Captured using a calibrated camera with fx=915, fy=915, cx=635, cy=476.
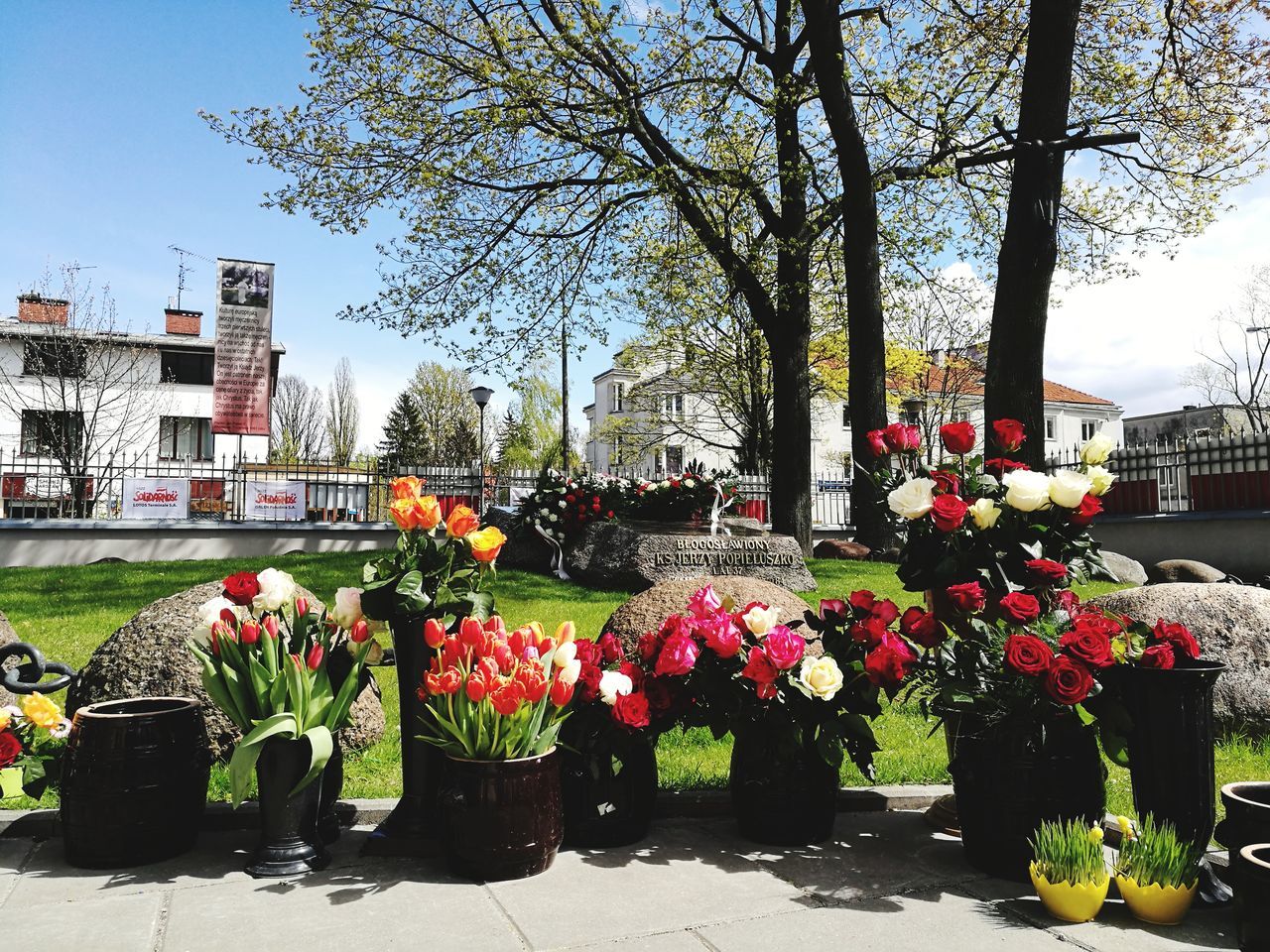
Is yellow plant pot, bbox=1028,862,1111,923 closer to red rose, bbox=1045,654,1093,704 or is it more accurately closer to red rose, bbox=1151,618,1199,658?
red rose, bbox=1045,654,1093,704

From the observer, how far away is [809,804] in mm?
3869

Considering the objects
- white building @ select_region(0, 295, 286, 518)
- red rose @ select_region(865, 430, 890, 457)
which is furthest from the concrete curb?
white building @ select_region(0, 295, 286, 518)

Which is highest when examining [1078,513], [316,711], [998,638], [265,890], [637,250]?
[637,250]

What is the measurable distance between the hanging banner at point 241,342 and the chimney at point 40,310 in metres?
14.3

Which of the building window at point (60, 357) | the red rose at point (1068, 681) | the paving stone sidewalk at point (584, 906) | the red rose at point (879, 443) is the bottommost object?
the paving stone sidewalk at point (584, 906)

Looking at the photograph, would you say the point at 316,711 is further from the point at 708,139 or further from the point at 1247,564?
the point at 1247,564

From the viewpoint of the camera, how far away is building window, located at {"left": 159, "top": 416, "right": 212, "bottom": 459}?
38625 mm

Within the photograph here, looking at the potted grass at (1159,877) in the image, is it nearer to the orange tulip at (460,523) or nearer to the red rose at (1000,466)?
the red rose at (1000,466)

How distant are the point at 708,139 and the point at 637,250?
2883 millimetres

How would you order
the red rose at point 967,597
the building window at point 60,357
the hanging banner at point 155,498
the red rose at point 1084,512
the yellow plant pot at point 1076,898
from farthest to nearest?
the building window at point 60,357, the hanging banner at point 155,498, the red rose at point 1084,512, the red rose at point 967,597, the yellow plant pot at point 1076,898

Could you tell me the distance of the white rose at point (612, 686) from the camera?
12.4 ft

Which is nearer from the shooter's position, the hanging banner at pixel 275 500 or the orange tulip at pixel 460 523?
the orange tulip at pixel 460 523

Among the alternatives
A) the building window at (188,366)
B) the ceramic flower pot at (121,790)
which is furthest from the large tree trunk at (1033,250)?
the building window at (188,366)

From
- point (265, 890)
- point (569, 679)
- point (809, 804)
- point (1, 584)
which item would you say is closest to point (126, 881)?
point (265, 890)
